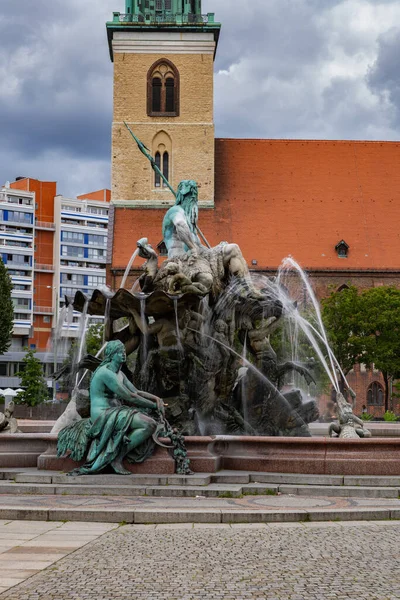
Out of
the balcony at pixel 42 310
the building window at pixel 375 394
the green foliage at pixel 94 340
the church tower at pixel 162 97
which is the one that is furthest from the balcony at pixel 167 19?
the balcony at pixel 42 310

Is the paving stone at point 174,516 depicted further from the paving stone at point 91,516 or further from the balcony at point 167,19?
the balcony at point 167,19

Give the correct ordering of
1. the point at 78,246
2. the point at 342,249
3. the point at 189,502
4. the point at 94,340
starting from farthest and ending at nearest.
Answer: the point at 78,246, the point at 342,249, the point at 94,340, the point at 189,502

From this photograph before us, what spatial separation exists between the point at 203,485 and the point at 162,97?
44.8 m

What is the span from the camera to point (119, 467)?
10055mm

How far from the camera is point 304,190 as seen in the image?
5328 centimetres

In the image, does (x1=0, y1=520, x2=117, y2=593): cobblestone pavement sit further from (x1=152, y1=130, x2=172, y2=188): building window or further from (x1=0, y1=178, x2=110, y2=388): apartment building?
(x1=0, y1=178, x2=110, y2=388): apartment building

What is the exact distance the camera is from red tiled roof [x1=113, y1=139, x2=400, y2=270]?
168ft

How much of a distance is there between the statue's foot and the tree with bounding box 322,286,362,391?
34.9 metres

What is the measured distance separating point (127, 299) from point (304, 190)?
137 ft

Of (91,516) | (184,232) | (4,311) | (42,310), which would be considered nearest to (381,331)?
Answer: (4,311)

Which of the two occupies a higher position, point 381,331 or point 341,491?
point 381,331

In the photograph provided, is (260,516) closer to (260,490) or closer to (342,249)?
(260,490)

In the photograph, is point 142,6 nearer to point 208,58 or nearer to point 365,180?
point 208,58

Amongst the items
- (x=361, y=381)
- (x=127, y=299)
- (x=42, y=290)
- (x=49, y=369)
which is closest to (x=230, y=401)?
(x=127, y=299)
